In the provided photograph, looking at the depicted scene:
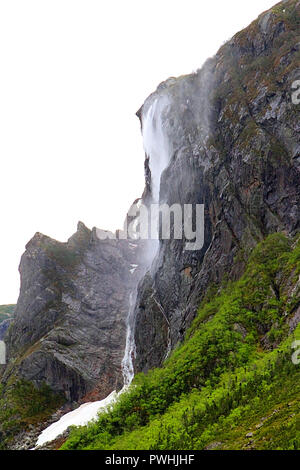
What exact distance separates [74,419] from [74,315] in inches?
930

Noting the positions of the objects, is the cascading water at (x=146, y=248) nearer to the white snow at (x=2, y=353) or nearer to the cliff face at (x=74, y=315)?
the cliff face at (x=74, y=315)

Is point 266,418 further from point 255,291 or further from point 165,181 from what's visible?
point 165,181

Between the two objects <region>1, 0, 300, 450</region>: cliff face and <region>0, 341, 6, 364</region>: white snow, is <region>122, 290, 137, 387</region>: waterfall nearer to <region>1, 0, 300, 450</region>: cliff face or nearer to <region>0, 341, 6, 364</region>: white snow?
<region>1, 0, 300, 450</region>: cliff face

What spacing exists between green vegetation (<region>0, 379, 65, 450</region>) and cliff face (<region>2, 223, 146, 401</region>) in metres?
1.40

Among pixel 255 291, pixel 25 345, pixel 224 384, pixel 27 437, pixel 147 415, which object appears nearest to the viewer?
pixel 224 384

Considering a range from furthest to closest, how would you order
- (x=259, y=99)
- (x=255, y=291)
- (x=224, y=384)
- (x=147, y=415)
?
(x=259, y=99), (x=255, y=291), (x=147, y=415), (x=224, y=384)

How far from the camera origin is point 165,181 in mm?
60938

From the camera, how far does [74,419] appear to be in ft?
177

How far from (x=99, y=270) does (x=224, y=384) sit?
67.1 metres

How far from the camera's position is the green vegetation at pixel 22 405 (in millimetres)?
56000

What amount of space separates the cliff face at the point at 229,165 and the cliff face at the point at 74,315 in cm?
1154

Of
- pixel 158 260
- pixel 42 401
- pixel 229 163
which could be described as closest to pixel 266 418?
pixel 229 163

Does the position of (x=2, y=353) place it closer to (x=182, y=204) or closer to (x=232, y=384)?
(x=182, y=204)

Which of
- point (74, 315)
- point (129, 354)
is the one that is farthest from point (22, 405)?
point (74, 315)
